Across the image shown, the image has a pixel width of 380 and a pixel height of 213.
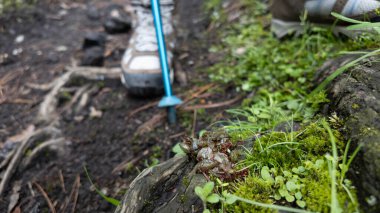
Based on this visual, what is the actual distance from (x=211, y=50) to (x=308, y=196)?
199cm

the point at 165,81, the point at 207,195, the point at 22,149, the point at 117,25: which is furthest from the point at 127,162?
the point at 117,25

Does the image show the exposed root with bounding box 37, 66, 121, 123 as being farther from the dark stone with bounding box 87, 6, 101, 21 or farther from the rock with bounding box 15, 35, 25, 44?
the dark stone with bounding box 87, 6, 101, 21

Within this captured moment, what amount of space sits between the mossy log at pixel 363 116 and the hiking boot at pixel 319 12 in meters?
0.41

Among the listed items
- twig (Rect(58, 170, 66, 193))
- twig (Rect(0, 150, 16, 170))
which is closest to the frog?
twig (Rect(58, 170, 66, 193))

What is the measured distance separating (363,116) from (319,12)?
1.12 metres

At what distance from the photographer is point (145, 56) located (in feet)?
7.64

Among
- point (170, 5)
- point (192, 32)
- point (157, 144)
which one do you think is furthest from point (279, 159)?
point (192, 32)

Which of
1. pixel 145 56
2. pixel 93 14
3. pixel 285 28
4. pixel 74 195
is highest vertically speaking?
pixel 93 14

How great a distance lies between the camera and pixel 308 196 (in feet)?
2.98

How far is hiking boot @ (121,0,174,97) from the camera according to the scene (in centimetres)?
221

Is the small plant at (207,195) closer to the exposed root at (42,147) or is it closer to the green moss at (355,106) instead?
the green moss at (355,106)

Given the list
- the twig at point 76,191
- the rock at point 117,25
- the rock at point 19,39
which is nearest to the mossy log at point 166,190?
the twig at point 76,191

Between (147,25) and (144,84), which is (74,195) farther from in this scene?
(147,25)

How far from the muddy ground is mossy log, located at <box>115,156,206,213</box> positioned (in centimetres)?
51
